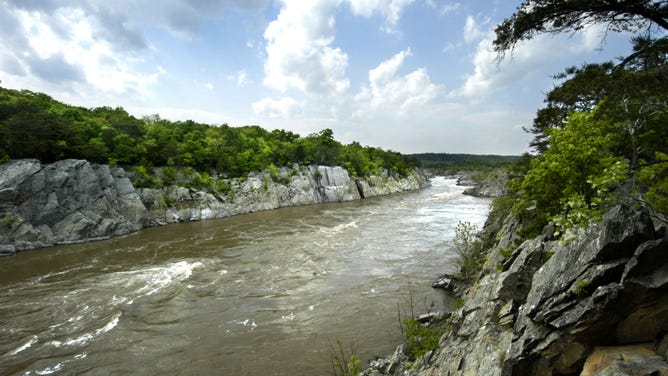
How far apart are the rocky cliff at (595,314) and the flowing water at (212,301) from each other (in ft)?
15.6

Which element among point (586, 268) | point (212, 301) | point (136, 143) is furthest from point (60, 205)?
point (586, 268)

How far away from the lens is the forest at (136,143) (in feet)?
83.1

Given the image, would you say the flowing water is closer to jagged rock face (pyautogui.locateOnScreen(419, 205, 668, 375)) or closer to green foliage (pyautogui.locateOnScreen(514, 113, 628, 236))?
jagged rock face (pyautogui.locateOnScreen(419, 205, 668, 375))

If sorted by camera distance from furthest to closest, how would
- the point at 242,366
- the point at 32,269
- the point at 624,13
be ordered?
the point at 32,269 < the point at 242,366 < the point at 624,13

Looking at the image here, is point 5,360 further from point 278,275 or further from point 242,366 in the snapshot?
point 278,275

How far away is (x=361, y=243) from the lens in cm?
2270

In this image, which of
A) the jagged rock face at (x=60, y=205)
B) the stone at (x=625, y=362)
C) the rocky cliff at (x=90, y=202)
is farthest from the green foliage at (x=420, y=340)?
the jagged rock face at (x=60, y=205)

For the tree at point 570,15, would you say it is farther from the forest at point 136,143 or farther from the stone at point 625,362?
the forest at point 136,143

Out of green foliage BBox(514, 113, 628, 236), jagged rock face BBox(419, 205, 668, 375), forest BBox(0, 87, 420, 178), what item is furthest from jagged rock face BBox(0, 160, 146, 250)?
green foliage BBox(514, 113, 628, 236)

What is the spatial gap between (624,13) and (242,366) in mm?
11982

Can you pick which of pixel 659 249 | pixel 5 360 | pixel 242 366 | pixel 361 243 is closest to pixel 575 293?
pixel 659 249

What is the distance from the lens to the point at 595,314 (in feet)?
13.9

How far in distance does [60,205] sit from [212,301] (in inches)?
818

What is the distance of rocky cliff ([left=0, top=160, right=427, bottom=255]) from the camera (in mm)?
22594
